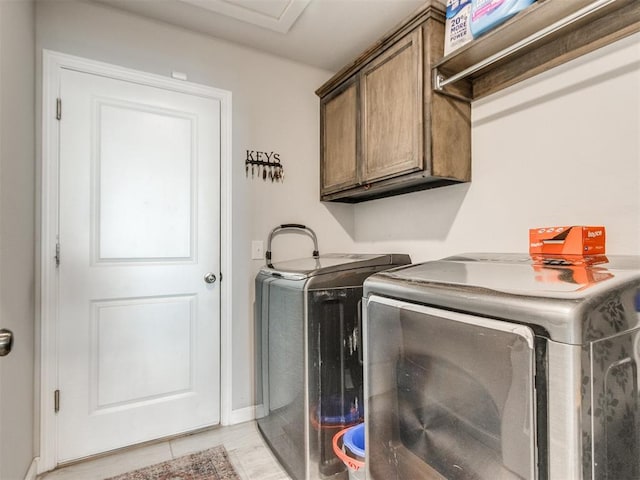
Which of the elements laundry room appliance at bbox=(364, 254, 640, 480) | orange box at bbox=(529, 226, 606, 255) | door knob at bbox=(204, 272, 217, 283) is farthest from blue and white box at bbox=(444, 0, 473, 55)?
door knob at bbox=(204, 272, 217, 283)

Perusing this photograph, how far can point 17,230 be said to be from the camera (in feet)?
4.80

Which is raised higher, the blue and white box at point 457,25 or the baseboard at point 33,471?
the blue and white box at point 457,25

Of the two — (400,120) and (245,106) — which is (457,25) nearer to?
(400,120)

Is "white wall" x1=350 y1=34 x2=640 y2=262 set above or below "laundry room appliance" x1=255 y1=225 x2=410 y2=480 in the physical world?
above

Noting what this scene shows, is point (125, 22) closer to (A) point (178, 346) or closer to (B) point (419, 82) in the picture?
(B) point (419, 82)

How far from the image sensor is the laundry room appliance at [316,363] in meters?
1.57

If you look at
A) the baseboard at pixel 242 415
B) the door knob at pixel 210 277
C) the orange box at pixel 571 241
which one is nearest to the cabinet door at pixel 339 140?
the door knob at pixel 210 277

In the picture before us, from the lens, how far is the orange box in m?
1.19

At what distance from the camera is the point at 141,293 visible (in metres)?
1.97

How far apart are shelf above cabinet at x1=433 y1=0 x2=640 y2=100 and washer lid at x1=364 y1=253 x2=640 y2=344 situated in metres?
0.82

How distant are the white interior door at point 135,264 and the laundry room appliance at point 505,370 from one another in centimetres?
130

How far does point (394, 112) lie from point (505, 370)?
1.43 m

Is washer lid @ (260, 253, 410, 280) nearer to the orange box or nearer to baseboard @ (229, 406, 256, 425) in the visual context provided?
the orange box

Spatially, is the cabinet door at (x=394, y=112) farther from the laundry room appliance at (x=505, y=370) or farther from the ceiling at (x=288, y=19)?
the laundry room appliance at (x=505, y=370)
